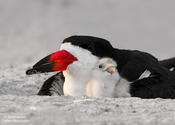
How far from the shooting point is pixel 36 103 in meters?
2.76

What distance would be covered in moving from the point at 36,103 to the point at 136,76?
2.67 ft

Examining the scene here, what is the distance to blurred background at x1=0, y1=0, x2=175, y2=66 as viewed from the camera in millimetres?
8047

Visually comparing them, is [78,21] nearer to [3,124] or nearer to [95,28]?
[95,28]

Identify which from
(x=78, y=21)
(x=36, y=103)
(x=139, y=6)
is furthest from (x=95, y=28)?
(x=36, y=103)

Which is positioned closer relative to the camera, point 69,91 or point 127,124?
point 127,124

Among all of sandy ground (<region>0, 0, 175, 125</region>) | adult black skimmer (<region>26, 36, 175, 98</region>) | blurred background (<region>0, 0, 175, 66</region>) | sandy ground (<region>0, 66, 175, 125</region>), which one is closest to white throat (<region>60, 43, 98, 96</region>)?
adult black skimmer (<region>26, 36, 175, 98</region>)

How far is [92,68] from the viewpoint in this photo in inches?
128

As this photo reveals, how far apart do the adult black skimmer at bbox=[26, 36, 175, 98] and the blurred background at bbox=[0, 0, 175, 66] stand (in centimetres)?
404

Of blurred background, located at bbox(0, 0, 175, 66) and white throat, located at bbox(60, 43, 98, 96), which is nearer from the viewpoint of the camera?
white throat, located at bbox(60, 43, 98, 96)

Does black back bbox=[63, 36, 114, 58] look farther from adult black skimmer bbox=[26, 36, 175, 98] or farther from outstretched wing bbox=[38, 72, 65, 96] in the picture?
outstretched wing bbox=[38, 72, 65, 96]

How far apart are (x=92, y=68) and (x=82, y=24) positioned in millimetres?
5711

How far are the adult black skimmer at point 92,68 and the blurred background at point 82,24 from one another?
4.04m

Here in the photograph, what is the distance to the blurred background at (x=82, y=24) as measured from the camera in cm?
805

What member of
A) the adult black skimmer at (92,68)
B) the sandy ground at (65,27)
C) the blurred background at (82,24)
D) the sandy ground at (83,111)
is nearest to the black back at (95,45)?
the adult black skimmer at (92,68)
